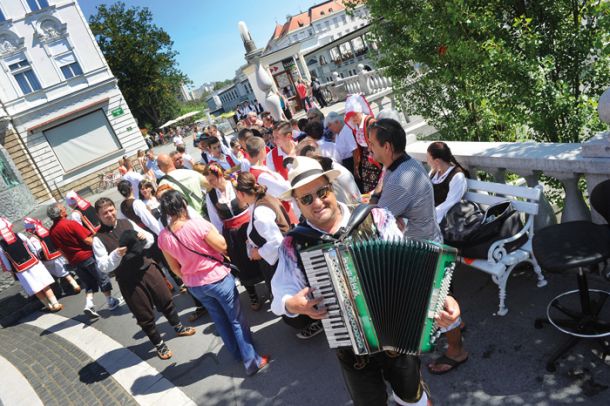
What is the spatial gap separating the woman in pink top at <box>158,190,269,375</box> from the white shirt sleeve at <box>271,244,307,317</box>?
1683mm

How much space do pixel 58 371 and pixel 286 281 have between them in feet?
16.2

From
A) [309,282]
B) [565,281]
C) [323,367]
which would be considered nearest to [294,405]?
[323,367]

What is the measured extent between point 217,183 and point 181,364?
222cm

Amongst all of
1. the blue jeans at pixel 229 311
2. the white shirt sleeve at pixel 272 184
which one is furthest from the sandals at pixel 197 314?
the white shirt sleeve at pixel 272 184

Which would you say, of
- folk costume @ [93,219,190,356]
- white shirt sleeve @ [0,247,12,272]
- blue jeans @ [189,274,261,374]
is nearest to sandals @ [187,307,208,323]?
folk costume @ [93,219,190,356]

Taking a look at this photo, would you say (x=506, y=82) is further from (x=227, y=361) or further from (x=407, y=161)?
(x=227, y=361)

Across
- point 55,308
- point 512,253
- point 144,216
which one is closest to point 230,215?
point 144,216

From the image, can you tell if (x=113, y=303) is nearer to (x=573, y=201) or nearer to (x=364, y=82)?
(x=573, y=201)

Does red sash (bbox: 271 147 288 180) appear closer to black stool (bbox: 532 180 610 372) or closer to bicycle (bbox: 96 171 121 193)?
black stool (bbox: 532 180 610 372)

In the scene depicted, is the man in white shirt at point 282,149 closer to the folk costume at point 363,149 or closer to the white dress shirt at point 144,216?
the folk costume at point 363,149

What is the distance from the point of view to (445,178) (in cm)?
396

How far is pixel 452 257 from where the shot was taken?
1.92 m

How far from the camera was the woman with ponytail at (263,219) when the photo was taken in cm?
368

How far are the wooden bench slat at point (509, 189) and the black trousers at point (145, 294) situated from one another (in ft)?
12.3
